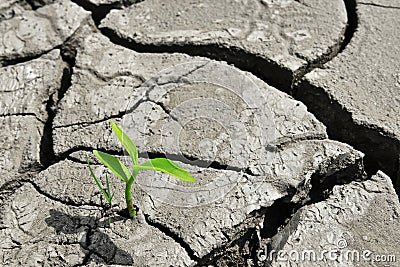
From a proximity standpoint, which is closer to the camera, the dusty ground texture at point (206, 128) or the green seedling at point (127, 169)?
the green seedling at point (127, 169)

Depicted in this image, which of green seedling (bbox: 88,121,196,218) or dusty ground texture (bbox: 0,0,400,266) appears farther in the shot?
dusty ground texture (bbox: 0,0,400,266)

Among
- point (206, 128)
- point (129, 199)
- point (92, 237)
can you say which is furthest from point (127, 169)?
point (206, 128)

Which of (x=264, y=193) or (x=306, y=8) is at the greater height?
(x=306, y=8)

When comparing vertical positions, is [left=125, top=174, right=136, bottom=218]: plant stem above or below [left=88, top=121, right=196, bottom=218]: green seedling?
below

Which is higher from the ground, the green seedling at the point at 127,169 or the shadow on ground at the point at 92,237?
the green seedling at the point at 127,169

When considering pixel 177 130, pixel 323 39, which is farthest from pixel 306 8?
pixel 177 130

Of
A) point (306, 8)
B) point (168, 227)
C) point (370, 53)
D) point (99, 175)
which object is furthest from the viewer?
point (306, 8)

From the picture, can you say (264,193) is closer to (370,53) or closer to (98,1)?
(370,53)
